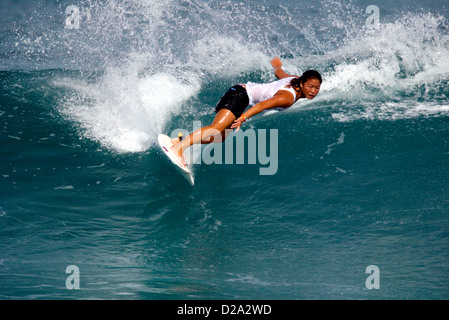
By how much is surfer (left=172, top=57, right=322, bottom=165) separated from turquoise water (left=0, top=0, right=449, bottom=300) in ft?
2.56

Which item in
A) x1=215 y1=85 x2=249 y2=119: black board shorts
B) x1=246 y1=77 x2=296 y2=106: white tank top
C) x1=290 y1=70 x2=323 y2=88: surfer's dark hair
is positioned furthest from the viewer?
x1=215 y1=85 x2=249 y2=119: black board shorts

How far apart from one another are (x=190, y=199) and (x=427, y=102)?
451 cm

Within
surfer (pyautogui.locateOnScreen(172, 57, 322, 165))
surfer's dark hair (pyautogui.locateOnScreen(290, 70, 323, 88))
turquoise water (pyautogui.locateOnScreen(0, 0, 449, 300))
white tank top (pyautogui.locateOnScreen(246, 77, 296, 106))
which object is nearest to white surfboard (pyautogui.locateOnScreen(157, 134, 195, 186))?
surfer (pyautogui.locateOnScreen(172, 57, 322, 165))

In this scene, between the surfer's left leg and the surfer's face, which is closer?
the surfer's face

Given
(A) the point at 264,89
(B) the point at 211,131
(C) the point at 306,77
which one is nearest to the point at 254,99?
(A) the point at 264,89

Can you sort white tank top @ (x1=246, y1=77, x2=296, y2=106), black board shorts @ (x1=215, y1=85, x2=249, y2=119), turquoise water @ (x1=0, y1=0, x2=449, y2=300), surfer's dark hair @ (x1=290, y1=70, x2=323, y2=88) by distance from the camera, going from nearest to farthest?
turquoise water @ (x1=0, y1=0, x2=449, y2=300) < surfer's dark hair @ (x1=290, y1=70, x2=323, y2=88) < white tank top @ (x1=246, y1=77, x2=296, y2=106) < black board shorts @ (x1=215, y1=85, x2=249, y2=119)

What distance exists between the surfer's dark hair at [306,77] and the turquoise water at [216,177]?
54.5 inches

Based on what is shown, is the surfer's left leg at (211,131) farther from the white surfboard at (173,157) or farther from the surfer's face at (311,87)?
the surfer's face at (311,87)

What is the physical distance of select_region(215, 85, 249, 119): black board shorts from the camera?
5726 millimetres

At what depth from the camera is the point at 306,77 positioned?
17.6 ft

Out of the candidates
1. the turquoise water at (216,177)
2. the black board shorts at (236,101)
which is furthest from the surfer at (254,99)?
the turquoise water at (216,177)

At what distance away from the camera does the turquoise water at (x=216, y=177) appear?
13.9 feet

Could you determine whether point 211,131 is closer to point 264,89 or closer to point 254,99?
point 254,99

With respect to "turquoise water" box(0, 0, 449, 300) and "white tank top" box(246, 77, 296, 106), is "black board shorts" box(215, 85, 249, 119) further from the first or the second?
"turquoise water" box(0, 0, 449, 300)
